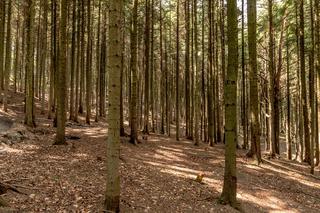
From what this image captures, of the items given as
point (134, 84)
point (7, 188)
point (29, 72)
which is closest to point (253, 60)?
point (134, 84)

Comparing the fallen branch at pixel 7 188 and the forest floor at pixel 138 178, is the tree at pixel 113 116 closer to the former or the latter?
the forest floor at pixel 138 178

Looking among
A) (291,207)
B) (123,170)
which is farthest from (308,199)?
(123,170)

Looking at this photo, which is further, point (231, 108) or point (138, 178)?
point (138, 178)

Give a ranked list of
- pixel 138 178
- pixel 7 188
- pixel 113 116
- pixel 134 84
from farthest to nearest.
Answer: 1. pixel 134 84
2. pixel 138 178
3. pixel 7 188
4. pixel 113 116

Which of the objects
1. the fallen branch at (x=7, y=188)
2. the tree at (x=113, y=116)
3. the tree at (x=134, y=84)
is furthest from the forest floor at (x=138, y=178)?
the tree at (x=134, y=84)

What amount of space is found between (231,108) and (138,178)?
374cm

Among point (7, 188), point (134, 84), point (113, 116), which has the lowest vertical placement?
point (7, 188)

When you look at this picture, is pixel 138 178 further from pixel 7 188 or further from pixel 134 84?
pixel 134 84

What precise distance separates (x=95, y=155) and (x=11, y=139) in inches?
Answer: 145

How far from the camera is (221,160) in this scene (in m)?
16.0

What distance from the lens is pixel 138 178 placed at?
10711 mm

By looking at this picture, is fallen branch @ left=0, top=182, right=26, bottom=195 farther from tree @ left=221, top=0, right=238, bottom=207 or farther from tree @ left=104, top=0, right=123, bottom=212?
tree @ left=221, top=0, right=238, bottom=207

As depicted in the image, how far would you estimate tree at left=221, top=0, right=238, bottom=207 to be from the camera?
919 cm

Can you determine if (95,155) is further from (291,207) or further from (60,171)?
(291,207)
